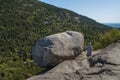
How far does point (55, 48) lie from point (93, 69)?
18.4 feet

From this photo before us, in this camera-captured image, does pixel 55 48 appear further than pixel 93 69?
Yes

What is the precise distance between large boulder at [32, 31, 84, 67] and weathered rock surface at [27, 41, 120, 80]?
0.91 m

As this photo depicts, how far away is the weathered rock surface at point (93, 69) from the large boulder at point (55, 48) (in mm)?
914

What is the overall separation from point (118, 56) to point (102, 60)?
1266 mm

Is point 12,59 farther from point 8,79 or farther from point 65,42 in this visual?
point 65,42

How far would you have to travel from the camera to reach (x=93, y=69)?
1942 centimetres

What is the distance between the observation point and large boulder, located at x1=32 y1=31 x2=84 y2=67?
2422 cm

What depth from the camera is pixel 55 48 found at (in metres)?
24.2

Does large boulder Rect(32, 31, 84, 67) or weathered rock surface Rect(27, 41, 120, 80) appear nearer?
weathered rock surface Rect(27, 41, 120, 80)

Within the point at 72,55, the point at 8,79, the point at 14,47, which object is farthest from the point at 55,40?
the point at 14,47

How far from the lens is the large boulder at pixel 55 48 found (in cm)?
2422

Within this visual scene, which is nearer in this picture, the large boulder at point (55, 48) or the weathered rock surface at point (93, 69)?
the weathered rock surface at point (93, 69)

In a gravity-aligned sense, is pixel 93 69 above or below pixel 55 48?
below

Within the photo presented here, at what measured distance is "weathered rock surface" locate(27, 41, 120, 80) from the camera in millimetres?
18203
